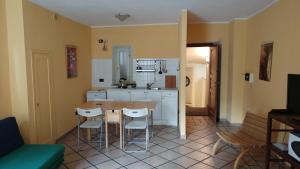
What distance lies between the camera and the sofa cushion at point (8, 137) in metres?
2.75

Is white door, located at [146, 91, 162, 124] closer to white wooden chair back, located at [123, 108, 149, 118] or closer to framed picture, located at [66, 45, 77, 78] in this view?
white wooden chair back, located at [123, 108, 149, 118]

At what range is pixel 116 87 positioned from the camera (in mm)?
5840

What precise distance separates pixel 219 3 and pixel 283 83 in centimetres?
165

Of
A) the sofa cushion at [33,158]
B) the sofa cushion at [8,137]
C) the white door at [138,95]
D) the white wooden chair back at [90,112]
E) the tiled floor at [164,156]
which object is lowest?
the tiled floor at [164,156]

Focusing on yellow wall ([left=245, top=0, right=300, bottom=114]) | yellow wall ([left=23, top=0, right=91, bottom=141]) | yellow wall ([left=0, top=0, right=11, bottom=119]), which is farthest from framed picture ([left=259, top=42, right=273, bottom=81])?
yellow wall ([left=0, top=0, right=11, bottom=119])

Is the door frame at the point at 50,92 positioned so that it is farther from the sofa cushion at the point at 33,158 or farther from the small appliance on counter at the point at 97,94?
the small appliance on counter at the point at 97,94

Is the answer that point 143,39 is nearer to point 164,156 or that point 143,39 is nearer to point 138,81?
point 138,81

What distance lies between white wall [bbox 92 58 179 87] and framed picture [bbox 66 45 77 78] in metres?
0.99

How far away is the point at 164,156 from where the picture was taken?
142 inches

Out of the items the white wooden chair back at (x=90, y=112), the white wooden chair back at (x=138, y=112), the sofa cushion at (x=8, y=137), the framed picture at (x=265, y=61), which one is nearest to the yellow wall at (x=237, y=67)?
the framed picture at (x=265, y=61)

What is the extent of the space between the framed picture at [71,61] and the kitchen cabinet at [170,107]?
212cm

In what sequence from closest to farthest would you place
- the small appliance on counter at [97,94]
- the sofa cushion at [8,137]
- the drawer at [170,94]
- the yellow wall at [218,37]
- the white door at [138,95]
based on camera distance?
1. the sofa cushion at [8,137]
2. the drawer at [170,94]
3. the white door at [138,95]
4. the small appliance on counter at [97,94]
5. the yellow wall at [218,37]

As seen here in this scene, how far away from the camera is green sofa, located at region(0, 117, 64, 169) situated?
252 centimetres

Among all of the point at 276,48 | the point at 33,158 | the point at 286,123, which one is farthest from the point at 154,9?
the point at 33,158
